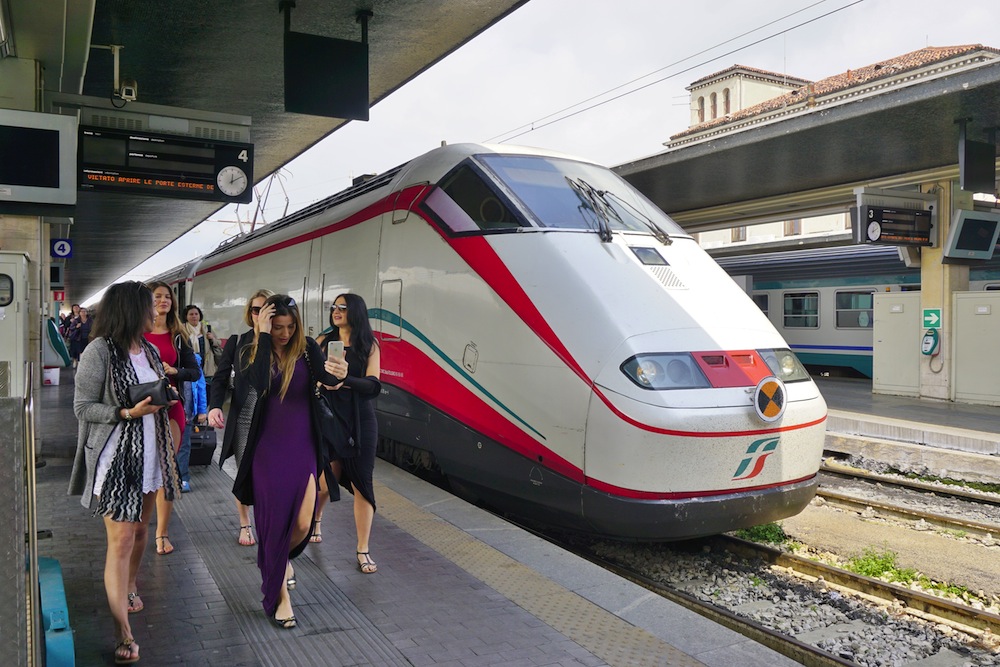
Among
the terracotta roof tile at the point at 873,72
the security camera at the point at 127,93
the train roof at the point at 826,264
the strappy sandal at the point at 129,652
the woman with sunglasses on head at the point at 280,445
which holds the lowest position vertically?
the strappy sandal at the point at 129,652

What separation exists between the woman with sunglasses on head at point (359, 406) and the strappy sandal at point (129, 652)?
1.43 metres

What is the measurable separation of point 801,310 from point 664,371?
16.0 m

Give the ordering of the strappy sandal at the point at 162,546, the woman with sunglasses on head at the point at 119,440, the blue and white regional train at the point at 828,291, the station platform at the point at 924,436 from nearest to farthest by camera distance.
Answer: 1. the woman with sunglasses on head at the point at 119,440
2. the strappy sandal at the point at 162,546
3. the station platform at the point at 924,436
4. the blue and white regional train at the point at 828,291

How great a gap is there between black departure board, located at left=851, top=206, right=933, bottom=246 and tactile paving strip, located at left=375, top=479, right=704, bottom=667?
10013mm

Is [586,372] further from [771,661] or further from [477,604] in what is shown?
[771,661]

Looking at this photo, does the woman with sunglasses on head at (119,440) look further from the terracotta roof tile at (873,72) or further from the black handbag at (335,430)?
the terracotta roof tile at (873,72)

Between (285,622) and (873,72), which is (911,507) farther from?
(873,72)

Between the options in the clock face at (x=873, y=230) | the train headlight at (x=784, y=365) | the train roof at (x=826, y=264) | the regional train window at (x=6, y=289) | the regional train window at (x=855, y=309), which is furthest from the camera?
the regional train window at (x=855, y=309)

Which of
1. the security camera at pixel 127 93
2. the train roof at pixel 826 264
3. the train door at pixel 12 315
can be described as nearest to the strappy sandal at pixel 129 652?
the train door at pixel 12 315

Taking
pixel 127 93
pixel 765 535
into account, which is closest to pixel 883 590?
pixel 765 535

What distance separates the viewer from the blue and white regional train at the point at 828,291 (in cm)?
1742

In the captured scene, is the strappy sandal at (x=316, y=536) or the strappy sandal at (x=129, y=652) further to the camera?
the strappy sandal at (x=316, y=536)

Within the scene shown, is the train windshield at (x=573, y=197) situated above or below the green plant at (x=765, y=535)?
above

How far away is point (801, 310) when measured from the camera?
1978 centimetres
